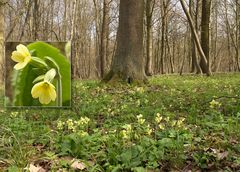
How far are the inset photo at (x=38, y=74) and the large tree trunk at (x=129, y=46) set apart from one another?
660 centimetres

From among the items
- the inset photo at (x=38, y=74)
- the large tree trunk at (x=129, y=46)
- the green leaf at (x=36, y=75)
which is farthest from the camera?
the large tree trunk at (x=129, y=46)

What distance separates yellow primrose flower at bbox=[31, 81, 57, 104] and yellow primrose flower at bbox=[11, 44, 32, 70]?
0.27 metres

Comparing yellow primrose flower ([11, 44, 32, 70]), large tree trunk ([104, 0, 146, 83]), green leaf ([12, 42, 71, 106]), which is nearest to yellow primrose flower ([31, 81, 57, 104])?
green leaf ([12, 42, 71, 106])

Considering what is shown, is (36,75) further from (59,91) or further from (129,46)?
(129,46)

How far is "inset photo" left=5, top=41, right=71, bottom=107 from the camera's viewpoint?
3.21m

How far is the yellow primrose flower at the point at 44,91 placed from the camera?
3.07 metres

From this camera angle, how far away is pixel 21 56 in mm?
3289

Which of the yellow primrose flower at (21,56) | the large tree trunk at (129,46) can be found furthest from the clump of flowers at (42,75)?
the large tree trunk at (129,46)

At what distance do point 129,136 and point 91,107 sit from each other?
271 centimetres

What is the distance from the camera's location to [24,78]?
132 inches

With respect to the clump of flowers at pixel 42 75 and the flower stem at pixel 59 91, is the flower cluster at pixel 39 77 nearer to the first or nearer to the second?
the clump of flowers at pixel 42 75

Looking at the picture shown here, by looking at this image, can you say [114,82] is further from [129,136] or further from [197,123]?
[129,136]

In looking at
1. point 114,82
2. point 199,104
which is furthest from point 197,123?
point 114,82

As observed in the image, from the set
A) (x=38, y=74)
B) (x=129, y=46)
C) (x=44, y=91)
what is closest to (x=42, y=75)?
(x=38, y=74)
